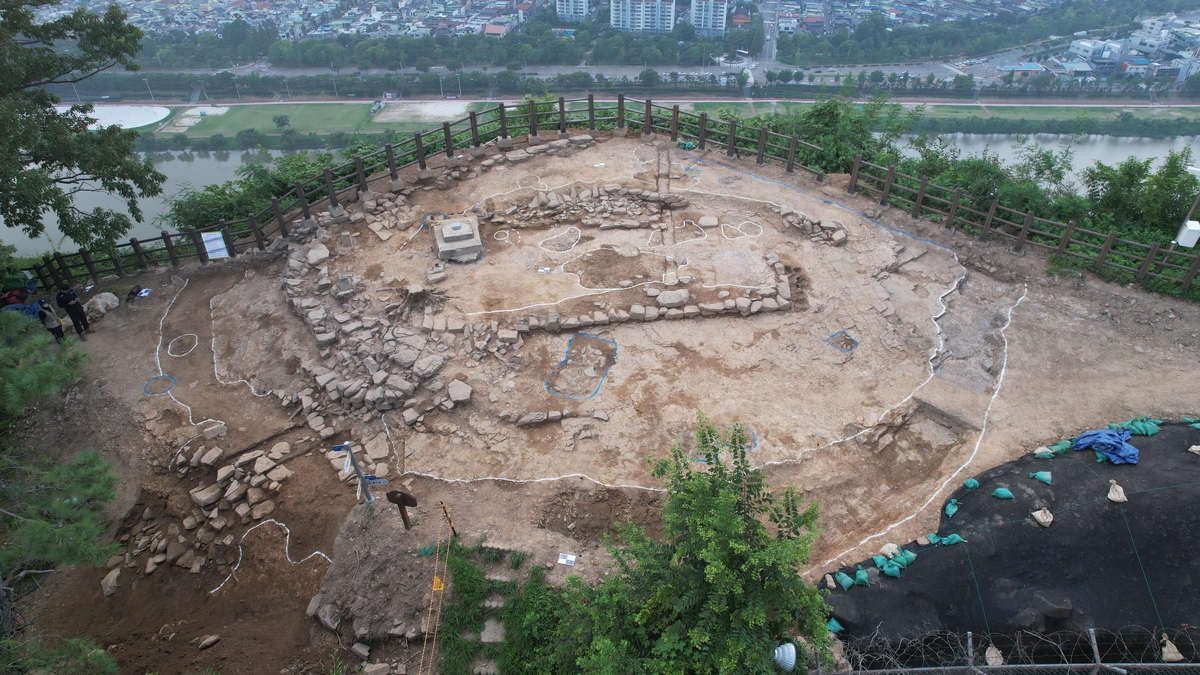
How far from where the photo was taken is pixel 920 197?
49.2 feet

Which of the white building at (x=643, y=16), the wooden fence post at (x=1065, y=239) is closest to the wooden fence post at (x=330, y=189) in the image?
the wooden fence post at (x=1065, y=239)

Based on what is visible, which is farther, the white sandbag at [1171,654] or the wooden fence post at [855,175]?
the wooden fence post at [855,175]

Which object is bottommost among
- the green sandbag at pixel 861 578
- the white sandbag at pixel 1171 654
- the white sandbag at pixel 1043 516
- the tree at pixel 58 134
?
the white sandbag at pixel 1171 654

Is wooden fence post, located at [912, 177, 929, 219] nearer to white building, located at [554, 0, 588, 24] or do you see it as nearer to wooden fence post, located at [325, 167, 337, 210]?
wooden fence post, located at [325, 167, 337, 210]

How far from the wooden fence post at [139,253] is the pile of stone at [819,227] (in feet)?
51.8

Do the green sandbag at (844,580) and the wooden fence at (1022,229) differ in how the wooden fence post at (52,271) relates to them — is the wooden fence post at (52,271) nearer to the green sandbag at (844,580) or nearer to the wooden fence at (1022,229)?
the green sandbag at (844,580)

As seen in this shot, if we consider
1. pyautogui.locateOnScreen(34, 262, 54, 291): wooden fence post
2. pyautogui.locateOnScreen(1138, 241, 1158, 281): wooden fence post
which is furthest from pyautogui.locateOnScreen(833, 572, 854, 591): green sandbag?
pyautogui.locateOnScreen(34, 262, 54, 291): wooden fence post

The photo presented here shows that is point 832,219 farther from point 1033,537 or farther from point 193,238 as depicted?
point 193,238

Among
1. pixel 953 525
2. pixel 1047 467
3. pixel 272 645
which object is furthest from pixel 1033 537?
pixel 272 645

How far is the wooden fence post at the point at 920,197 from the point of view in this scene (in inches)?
582

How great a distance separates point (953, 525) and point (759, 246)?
790 cm

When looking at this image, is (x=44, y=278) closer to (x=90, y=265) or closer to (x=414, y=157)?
(x=90, y=265)

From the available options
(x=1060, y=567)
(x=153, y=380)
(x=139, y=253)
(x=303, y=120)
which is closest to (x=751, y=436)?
(x=1060, y=567)

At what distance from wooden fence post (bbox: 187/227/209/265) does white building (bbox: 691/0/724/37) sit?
38756 millimetres
